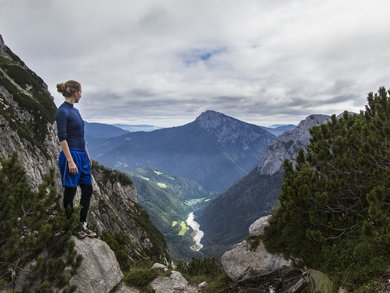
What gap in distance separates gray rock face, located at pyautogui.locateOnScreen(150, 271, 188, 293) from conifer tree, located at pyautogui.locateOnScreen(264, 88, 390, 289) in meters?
3.64

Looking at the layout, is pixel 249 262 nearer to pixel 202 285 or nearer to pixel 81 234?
pixel 202 285

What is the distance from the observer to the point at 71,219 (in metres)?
9.62

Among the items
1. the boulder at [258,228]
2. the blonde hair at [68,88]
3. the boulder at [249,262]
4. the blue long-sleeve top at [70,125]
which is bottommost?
the boulder at [249,262]

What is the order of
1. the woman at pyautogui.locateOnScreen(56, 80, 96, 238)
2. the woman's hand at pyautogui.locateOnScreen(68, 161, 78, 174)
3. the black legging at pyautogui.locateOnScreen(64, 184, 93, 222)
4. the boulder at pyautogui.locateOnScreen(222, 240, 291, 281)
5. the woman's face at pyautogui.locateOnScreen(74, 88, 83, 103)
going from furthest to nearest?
the boulder at pyautogui.locateOnScreen(222, 240, 291, 281)
the woman's face at pyautogui.locateOnScreen(74, 88, 83, 103)
the black legging at pyautogui.locateOnScreen(64, 184, 93, 222)
the woman at pyautogui.locateOnScreen(56, 80, 96, 238)
the woman's hand at pyautogui.locateOnScreen(68, 161, 78, 174)

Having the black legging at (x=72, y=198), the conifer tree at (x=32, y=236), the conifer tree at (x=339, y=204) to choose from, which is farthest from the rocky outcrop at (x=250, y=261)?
the conifer tree at (x=32, y=236)

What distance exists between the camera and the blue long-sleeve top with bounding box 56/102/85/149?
9.98 m

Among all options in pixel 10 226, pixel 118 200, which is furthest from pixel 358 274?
pixel 118 200

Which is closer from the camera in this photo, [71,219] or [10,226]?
[10,226]

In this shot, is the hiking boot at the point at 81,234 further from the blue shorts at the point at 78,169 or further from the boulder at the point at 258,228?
the boulder at the point at 258,228

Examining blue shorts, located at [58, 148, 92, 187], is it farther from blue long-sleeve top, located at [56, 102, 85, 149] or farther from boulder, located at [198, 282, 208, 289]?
boulder, located at [198, 282, 208, 289]

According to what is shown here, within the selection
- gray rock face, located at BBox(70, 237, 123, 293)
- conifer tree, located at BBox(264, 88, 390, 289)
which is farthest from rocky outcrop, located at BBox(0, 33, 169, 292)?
conifer tree, located at BBox(264, 88, 390, 289)

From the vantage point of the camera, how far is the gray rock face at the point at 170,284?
40.3 feet

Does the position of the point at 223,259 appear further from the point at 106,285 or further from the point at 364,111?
the point at 364,111

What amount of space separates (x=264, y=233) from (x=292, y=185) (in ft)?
8.72
